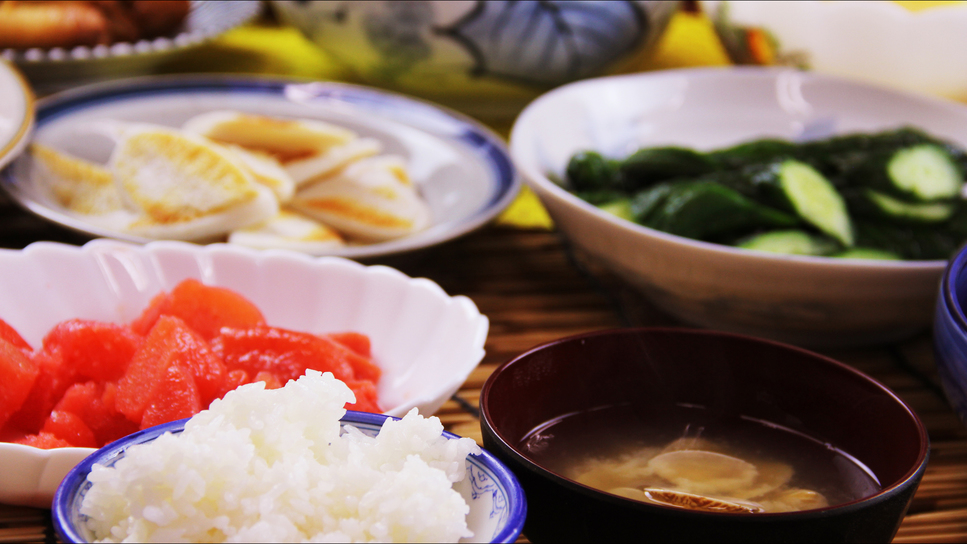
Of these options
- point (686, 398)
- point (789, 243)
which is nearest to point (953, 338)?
point (686, 398)

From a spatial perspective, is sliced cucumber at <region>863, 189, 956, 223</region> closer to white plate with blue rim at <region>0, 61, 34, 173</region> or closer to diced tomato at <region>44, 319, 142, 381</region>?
diced tomato at <region>44, 319, 142, 381</region>

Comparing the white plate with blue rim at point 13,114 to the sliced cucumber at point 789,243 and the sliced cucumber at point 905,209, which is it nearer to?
the sliced cucumber at point 789,243

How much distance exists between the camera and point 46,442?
756 millimetres

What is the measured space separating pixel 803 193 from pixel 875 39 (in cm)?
74

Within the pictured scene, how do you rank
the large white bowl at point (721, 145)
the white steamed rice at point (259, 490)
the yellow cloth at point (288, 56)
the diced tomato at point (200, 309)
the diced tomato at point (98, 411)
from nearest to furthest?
the white steamed rice at point (259, 490)
the diced tomato at point (98, 411)
the diced tomato at point (200, 309)
the large white bowl at point (721, 145)
the yellow cloth at point (288, 56)

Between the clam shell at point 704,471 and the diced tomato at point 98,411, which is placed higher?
the clam shell at point 704,471

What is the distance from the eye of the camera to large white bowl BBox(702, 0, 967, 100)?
1764 mm

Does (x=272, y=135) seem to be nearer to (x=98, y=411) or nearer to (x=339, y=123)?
(x=339, y=123)

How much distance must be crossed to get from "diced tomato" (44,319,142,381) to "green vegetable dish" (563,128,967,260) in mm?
755

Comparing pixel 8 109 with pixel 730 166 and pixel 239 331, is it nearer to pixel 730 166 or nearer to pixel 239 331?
pixel 239 331

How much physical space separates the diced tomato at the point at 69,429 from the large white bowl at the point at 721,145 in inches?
27.5

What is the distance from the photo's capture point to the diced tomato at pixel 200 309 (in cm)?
94

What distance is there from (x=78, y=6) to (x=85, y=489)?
1.69 metres

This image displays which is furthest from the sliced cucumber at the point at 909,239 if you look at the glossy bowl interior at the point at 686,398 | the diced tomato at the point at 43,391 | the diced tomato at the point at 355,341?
the diced tomato at the point at 43,391
